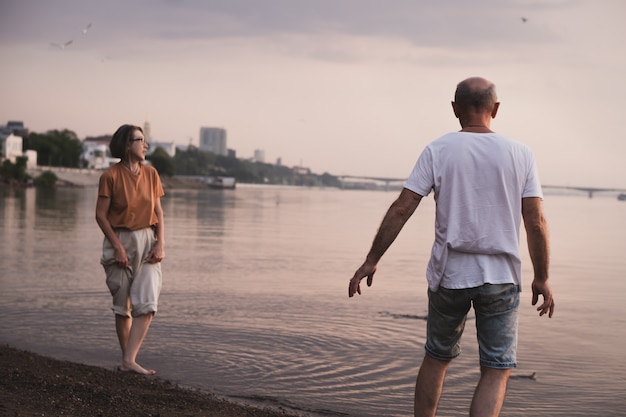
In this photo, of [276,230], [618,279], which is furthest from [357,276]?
[276,230]

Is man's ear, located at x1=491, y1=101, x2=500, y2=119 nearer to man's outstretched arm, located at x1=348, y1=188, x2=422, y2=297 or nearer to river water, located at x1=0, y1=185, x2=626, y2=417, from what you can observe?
man's outstretched arm, located at x1=348, y1=188, x2=422, y2=297

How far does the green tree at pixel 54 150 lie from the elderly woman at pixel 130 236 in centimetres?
13761

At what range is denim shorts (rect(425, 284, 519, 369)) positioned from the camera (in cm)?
419

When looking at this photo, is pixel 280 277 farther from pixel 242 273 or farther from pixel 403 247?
pixel 403 247

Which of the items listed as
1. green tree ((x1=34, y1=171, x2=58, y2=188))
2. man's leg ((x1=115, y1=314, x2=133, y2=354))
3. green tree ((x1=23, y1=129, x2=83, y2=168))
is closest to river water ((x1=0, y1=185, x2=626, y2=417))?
man's leg ((x1=115, y1=314, x2=133, y2=354))

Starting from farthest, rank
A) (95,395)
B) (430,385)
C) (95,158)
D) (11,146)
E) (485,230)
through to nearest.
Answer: (95,158), (11,146), (95,395), (430,385), (485,230)

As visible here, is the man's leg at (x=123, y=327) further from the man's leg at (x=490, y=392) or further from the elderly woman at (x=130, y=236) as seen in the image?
the man's leg at (x=490, y=392)

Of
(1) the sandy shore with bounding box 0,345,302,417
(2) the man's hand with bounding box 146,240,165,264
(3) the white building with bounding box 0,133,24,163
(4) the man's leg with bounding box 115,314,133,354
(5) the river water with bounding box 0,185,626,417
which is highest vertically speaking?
(3) the white building with bounding box 0,133,24,163

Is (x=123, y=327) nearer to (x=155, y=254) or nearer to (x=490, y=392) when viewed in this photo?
(x=155, y=254)

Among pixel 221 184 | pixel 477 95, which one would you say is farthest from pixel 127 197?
pixel 221 184

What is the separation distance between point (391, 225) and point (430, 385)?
860mm

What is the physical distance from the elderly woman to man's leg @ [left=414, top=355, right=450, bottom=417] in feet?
8.72

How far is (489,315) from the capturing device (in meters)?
4.21

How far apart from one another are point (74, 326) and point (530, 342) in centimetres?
447
